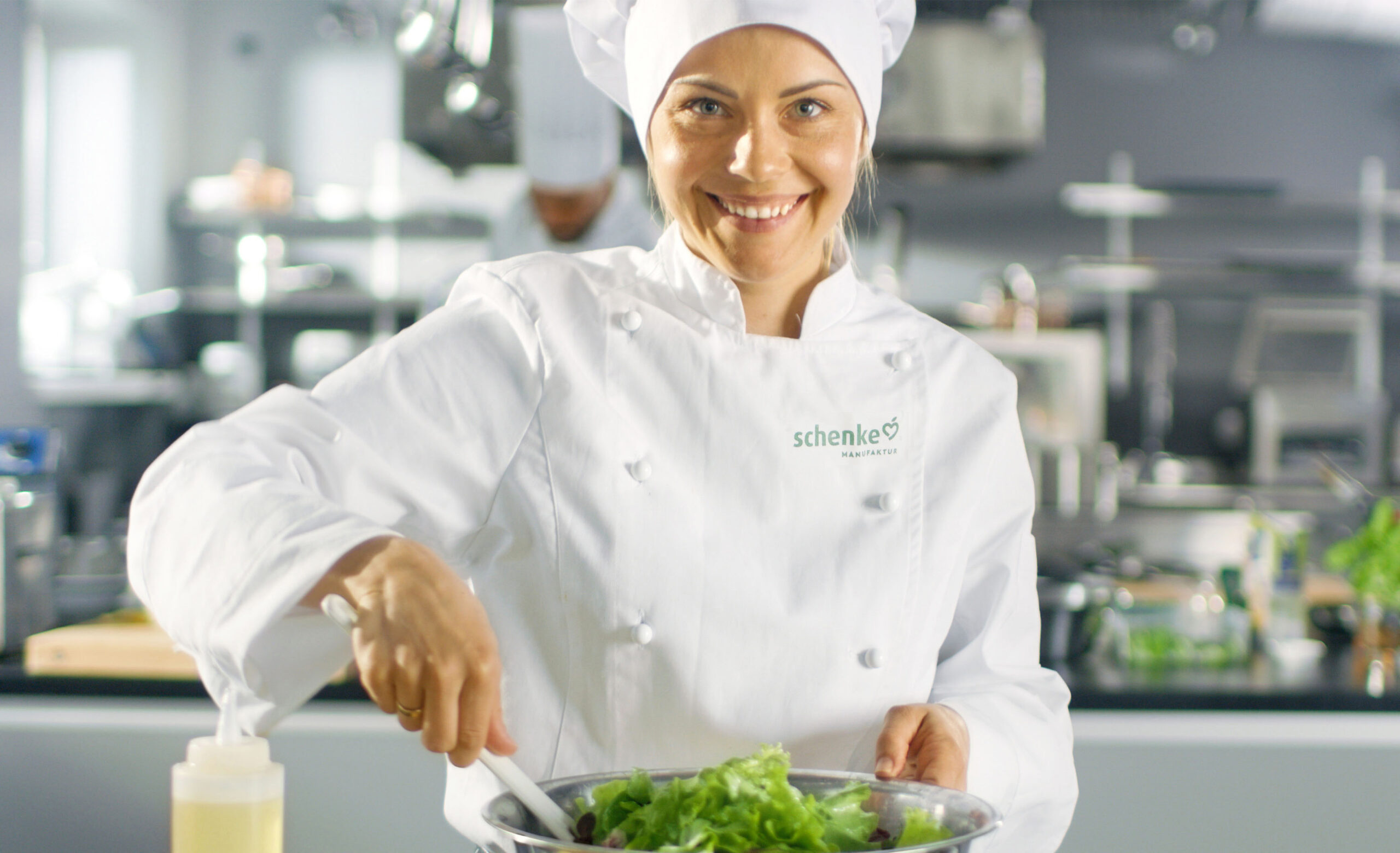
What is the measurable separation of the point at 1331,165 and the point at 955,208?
65.2 inches

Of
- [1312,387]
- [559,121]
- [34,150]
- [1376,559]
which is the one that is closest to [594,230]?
[559,121]

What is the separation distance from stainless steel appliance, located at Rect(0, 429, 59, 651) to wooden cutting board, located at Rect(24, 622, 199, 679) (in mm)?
81

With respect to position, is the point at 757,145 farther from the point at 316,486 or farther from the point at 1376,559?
the point at 1376,559

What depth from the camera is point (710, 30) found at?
3.22 ft

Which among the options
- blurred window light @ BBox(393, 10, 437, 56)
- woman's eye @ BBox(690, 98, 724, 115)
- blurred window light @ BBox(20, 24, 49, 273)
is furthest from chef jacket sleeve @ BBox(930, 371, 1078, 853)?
blurred window light @ BBox(20, 24, 49, 273)

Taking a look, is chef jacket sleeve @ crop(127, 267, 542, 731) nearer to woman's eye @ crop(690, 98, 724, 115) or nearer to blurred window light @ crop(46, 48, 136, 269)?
woman's eye @ crop(690, 98, 724, 115)

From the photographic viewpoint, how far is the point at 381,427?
38.6 inches

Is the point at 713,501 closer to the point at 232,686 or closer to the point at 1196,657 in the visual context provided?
the point at 232,686

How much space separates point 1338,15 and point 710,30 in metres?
4.42

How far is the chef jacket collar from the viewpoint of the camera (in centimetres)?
109

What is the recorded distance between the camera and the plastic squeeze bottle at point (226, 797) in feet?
2.46

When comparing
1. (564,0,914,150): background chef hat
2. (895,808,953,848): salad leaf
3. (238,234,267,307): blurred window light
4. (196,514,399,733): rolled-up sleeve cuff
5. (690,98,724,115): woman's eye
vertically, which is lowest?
(895,808,953,848): salad leaf

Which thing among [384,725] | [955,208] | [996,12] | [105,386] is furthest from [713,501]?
[955,208]

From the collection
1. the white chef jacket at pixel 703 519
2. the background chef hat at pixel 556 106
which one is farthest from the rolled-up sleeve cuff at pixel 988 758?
the background chef hat at pixel 556 106
